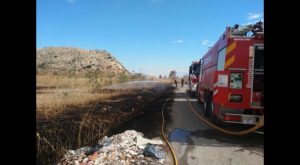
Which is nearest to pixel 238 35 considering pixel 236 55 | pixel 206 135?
pixel 236 55

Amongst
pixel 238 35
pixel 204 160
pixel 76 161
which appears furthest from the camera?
pixel 238 35

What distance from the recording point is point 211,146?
8.07 meters

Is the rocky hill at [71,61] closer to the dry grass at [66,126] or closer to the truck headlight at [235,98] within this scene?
the dry grass at [66,126]

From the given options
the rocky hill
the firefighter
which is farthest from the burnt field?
the rocky hill

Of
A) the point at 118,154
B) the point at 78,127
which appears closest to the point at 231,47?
the point at 118,154

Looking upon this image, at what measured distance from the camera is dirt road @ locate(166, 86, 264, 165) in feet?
22.2

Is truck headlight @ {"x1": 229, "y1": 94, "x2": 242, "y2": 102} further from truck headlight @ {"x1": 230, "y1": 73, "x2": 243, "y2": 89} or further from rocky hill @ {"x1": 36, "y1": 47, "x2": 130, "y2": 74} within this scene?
rocky hill @ {"x1": 36, "y1": 47, "x2": 130, "y2": 74}

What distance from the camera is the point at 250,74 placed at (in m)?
9.04

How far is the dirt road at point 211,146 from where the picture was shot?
22.2 feet

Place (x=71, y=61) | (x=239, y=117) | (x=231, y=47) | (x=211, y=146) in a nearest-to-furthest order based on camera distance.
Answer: (x=211, y=146), (x=239, y=117), (x=231, y=47), (x=71, y=61)

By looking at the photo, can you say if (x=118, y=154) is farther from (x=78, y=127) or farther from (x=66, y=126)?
(x=66, y=126)

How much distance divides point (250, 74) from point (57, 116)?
26.1ft

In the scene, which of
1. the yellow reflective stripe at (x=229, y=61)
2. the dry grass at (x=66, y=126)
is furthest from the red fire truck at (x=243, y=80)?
the dry grass at (x=66, y=126)
